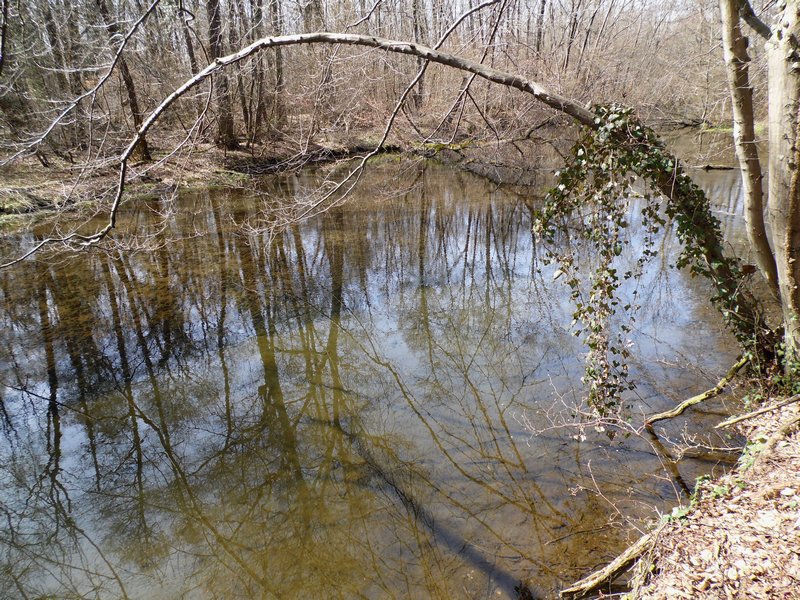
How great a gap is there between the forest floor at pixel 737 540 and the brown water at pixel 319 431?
674 millimetres

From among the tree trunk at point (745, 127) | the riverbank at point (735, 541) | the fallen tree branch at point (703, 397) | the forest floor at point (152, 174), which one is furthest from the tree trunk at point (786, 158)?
the forest floor at point (152, 174)

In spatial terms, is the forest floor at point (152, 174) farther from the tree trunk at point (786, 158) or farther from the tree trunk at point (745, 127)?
the tree trunk at point (786, 158)

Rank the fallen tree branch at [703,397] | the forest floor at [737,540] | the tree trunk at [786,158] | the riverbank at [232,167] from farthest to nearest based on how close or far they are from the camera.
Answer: the riverbank at [232,167]
the fallen tree branch at [703,397]
the tree trunk at [786,158]
the forest floor at [737,540]

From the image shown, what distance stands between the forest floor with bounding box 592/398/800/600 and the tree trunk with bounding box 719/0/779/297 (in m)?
1.64

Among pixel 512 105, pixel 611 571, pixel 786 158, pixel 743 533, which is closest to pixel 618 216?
pixel 786 158

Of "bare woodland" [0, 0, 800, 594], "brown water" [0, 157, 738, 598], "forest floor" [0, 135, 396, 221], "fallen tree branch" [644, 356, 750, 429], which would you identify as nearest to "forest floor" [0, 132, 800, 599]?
"bare woodland" [0, 0, 800, 594]

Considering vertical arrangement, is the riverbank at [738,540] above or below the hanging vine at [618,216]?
below

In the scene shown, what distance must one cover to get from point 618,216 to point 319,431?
3.46 m

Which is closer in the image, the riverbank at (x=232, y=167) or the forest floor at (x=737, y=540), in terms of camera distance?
the forest floor at (x=737, y=540)

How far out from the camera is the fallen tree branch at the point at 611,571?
2947 mm

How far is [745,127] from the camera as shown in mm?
4008

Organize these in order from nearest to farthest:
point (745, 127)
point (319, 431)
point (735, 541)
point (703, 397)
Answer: point (735, 541), point (745, 127), point (703, 397), point (319, 431)

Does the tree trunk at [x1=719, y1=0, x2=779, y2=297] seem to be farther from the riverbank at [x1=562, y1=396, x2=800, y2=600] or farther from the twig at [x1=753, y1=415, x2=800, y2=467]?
the riverbank at [x1=562, y1=396, x2=800, y2=600]

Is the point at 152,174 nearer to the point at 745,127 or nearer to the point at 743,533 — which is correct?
the point at 745,127
